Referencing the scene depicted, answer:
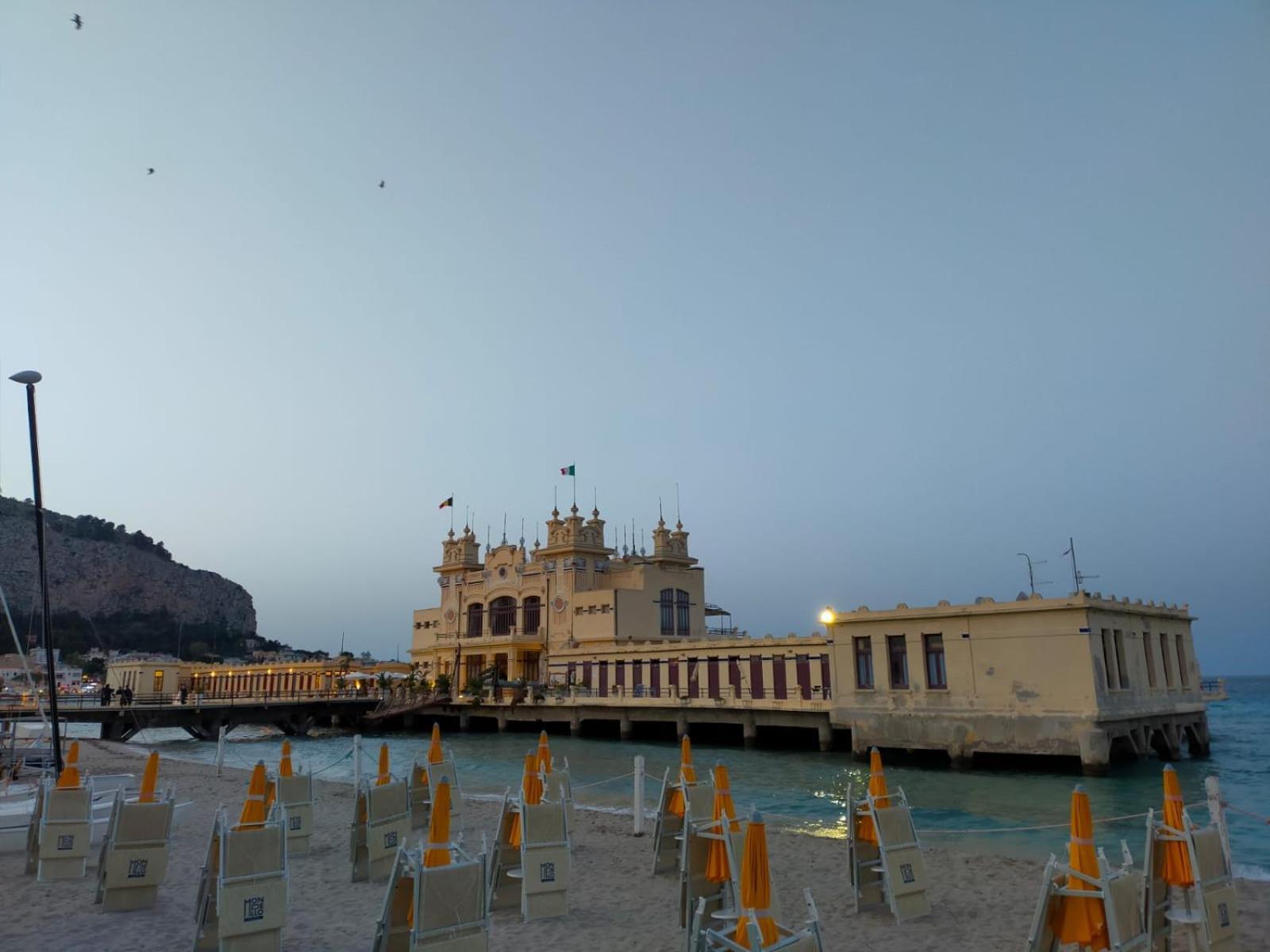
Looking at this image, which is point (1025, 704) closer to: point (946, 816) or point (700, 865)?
point (946, 816)

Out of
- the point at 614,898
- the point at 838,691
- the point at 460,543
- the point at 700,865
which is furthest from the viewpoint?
the point at 460,543

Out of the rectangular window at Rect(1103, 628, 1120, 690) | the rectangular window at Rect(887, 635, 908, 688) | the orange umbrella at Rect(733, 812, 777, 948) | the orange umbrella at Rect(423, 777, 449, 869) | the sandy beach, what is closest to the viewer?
the orange umbrella at Rect(733, 812, 777, 948)

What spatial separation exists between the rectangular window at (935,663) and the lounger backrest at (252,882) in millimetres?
25674

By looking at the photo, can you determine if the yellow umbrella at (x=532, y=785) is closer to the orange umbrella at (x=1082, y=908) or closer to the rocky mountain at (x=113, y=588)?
the orange umbrella at (x=1082, y=908)

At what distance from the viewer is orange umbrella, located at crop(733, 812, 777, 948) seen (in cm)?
557

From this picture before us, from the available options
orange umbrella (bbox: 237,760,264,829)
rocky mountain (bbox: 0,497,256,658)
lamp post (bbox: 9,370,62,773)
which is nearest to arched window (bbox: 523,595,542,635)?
lamp post (bbox: 9,370,62,773)

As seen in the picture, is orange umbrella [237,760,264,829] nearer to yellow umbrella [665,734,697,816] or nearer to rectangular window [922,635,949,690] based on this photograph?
yellow umbrella [665,734,697,816]

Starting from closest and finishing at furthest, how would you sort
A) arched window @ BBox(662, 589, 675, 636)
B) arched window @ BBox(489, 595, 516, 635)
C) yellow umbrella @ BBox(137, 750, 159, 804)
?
yellow umbrella @ BBox(137, 750, 159, 804)
arched window @ BBox(662, 589, 675, 636)
arched window @ BBox(489, 595, 516, 635)

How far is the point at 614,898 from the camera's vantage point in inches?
416

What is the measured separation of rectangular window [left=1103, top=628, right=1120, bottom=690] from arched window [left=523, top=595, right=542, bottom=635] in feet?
116

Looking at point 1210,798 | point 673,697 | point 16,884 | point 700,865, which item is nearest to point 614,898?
point 700,865

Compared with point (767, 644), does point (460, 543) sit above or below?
above

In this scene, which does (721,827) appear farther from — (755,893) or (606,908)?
(755,893)

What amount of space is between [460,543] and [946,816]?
48.1m
